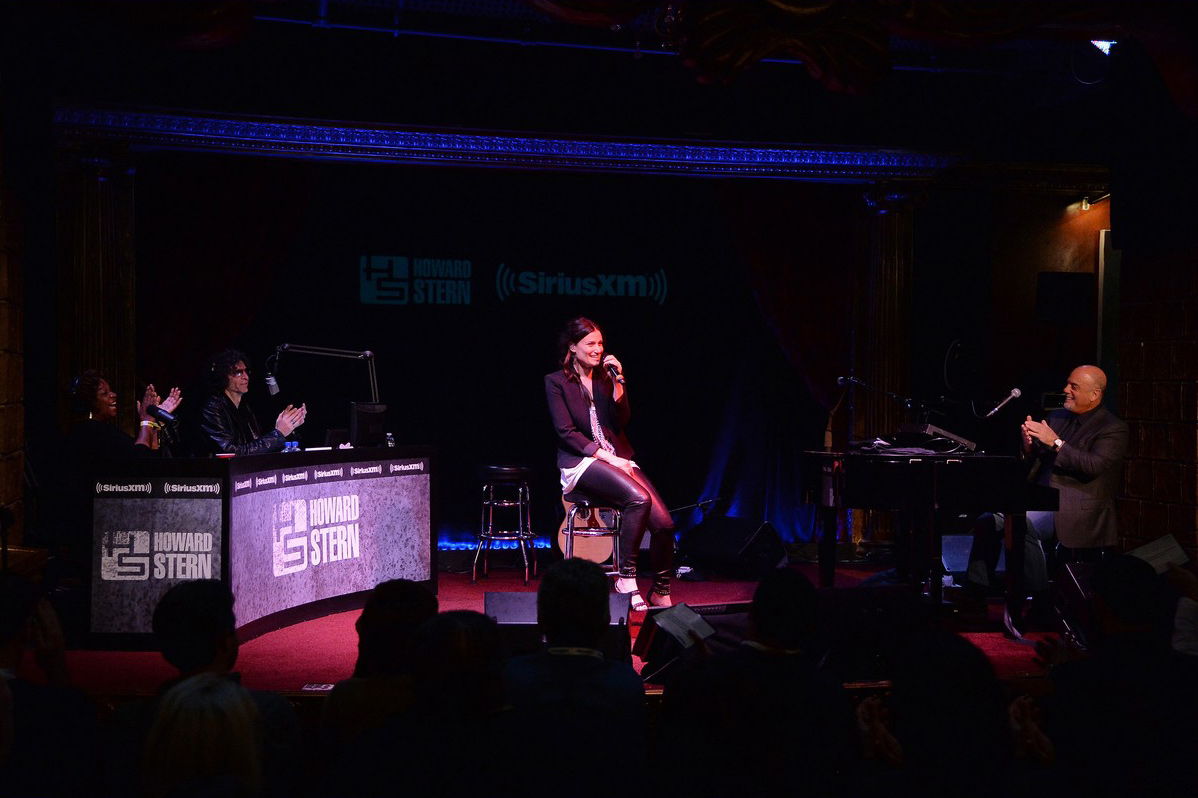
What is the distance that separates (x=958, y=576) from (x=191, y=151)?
675cm

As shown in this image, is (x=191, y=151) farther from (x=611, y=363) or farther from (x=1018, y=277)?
(x=1018, y=277)

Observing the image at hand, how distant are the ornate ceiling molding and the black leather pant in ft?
10.7

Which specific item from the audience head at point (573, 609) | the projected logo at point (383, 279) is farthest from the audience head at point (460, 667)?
the projected logo at point (383, 279)

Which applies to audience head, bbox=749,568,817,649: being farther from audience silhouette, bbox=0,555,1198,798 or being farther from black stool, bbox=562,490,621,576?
black stool, bbox=562,490,621,576

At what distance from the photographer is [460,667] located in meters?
2.39

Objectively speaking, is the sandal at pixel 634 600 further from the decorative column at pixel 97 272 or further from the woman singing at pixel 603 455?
the decorative column at pixel 97 272

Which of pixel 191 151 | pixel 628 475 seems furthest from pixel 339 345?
pixel 628 475

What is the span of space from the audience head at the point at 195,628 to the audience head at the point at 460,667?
20.5 inches

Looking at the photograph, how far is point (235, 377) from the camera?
7012 mm

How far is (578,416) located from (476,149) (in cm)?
290

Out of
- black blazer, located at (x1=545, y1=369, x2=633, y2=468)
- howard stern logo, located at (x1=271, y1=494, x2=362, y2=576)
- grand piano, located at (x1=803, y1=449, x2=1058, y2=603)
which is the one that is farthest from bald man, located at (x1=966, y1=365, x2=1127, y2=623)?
howard stern logo, located at (x1=271, y1=494, x2=362, y2=576)

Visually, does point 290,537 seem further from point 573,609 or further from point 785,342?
point 785,342

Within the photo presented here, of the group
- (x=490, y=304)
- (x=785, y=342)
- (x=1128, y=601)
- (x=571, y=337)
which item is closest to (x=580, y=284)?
(x=490, y=304)

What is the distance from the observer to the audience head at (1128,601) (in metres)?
3.00
